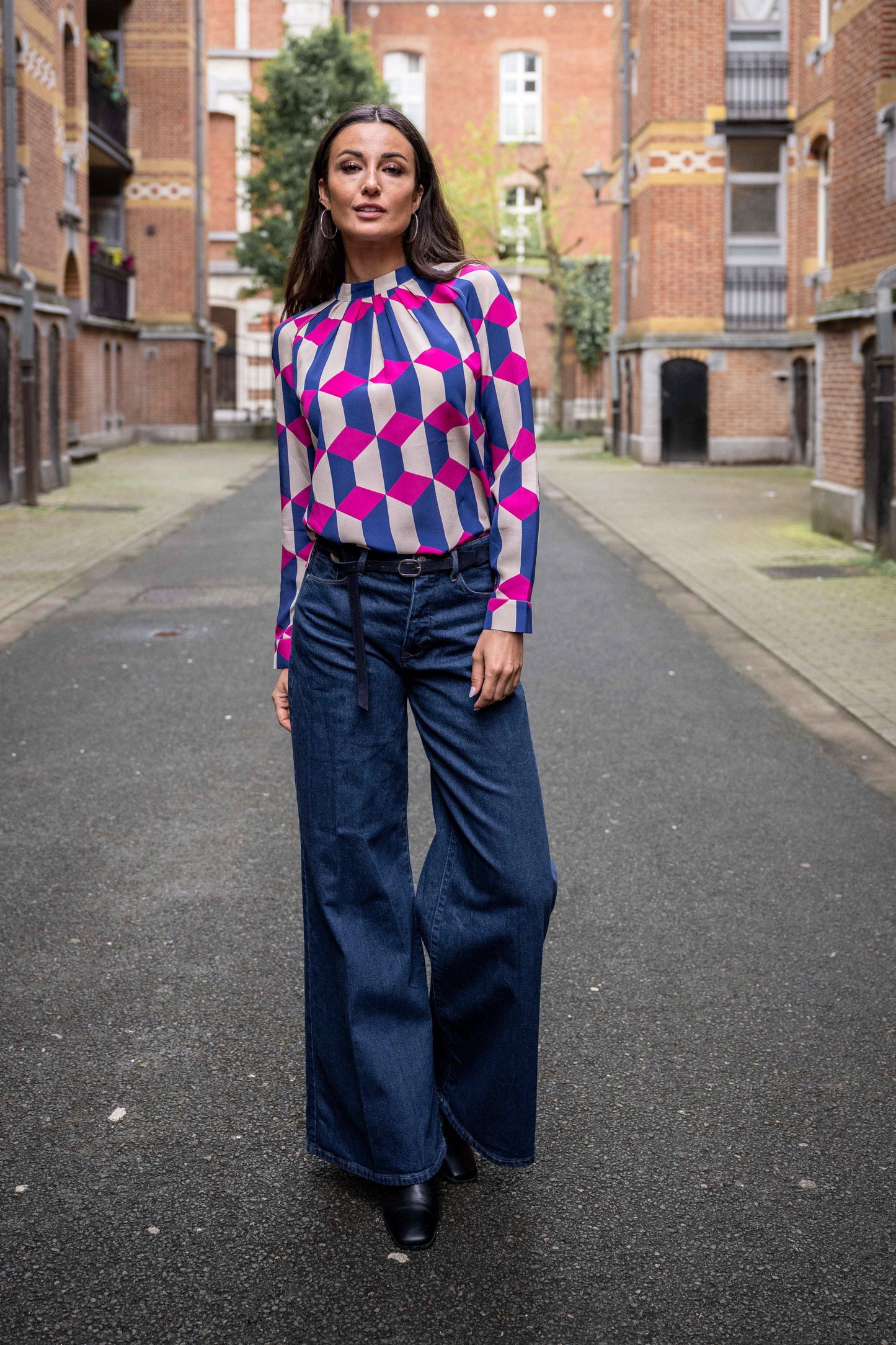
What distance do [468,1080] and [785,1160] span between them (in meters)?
0.69

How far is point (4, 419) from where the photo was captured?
1894 cm

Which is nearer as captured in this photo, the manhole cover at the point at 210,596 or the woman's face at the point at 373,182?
the woman's face at the point at 373,182

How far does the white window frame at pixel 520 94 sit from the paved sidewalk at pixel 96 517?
2474cm

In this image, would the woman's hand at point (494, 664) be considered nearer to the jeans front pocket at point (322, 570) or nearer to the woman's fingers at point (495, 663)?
the woman's fingers at point (495, 663)

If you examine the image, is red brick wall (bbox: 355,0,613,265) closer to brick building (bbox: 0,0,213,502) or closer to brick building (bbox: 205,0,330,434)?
brick building (bbox: 205,0,330,434)

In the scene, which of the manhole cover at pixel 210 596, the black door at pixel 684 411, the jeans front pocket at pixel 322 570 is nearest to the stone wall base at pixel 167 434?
the black door at pixel 684 411

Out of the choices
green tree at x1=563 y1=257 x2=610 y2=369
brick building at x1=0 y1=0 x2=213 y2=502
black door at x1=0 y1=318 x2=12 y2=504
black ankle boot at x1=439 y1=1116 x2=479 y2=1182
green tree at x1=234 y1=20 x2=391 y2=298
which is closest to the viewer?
black ankle boot at x1=439 y1=1116 x2=479 y2=1182

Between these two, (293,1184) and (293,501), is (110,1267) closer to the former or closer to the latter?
(293,1184)

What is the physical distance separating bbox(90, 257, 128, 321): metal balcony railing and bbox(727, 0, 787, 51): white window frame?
13050mm

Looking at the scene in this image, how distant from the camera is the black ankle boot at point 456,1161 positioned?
3.09 meters

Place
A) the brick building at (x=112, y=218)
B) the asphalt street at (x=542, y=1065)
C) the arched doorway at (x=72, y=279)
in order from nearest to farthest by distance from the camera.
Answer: the asphalt street at (x=542, y=1065)
the brick building at (x=112, y=218)
the arched doorway at (x=72, y=279)

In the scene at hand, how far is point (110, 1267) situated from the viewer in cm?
274

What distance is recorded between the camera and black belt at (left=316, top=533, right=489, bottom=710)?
2.79 m

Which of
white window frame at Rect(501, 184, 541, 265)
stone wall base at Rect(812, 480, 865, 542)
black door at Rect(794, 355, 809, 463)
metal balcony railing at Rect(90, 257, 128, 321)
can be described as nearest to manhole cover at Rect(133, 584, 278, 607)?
stone wall base at Rect(812, 480, 865, 542)
